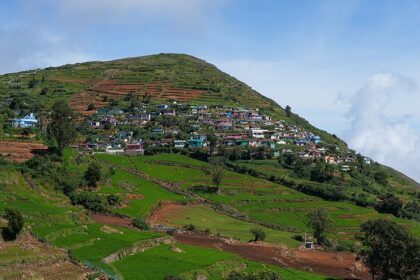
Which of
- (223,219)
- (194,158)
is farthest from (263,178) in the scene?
(223,219)

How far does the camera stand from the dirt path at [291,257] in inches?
2208

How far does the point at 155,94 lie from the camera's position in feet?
545

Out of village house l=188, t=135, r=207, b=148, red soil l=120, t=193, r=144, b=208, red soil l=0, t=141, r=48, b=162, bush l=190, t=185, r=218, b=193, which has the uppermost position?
village house l=188, t=135, r=207, b=148

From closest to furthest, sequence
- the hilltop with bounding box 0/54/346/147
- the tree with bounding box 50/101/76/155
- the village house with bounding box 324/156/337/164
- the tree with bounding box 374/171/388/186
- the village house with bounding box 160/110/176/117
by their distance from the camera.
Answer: the tree with bounding box 50/101/76/155 < the tree with bounding box 374/171/388/186 < the village house with bounding box 324/156/337/164 < the village house with bounding box 160/110/176/117 < the hilltop with bounding box 0/54/346/147

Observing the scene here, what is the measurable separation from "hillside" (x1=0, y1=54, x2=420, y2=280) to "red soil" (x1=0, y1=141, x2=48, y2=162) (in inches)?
6.4

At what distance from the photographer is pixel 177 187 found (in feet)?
294

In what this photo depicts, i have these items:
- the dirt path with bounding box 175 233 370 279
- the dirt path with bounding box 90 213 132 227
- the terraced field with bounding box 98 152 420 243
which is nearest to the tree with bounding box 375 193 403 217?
the terraced field with bounding box 98 152 420 243

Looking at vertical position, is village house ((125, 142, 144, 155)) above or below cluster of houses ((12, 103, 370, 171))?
below

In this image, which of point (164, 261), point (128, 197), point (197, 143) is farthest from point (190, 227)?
point (197, 143)

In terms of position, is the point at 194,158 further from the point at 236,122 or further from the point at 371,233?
the point at 371,233

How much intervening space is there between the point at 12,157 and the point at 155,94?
95.2 meters

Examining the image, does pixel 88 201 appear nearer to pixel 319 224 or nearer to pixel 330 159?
pixel 319 224

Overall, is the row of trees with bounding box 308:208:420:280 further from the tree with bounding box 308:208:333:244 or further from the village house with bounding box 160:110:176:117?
the village house with bounding box 160:110:176:117

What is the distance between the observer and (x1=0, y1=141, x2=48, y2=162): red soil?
7325 cm
